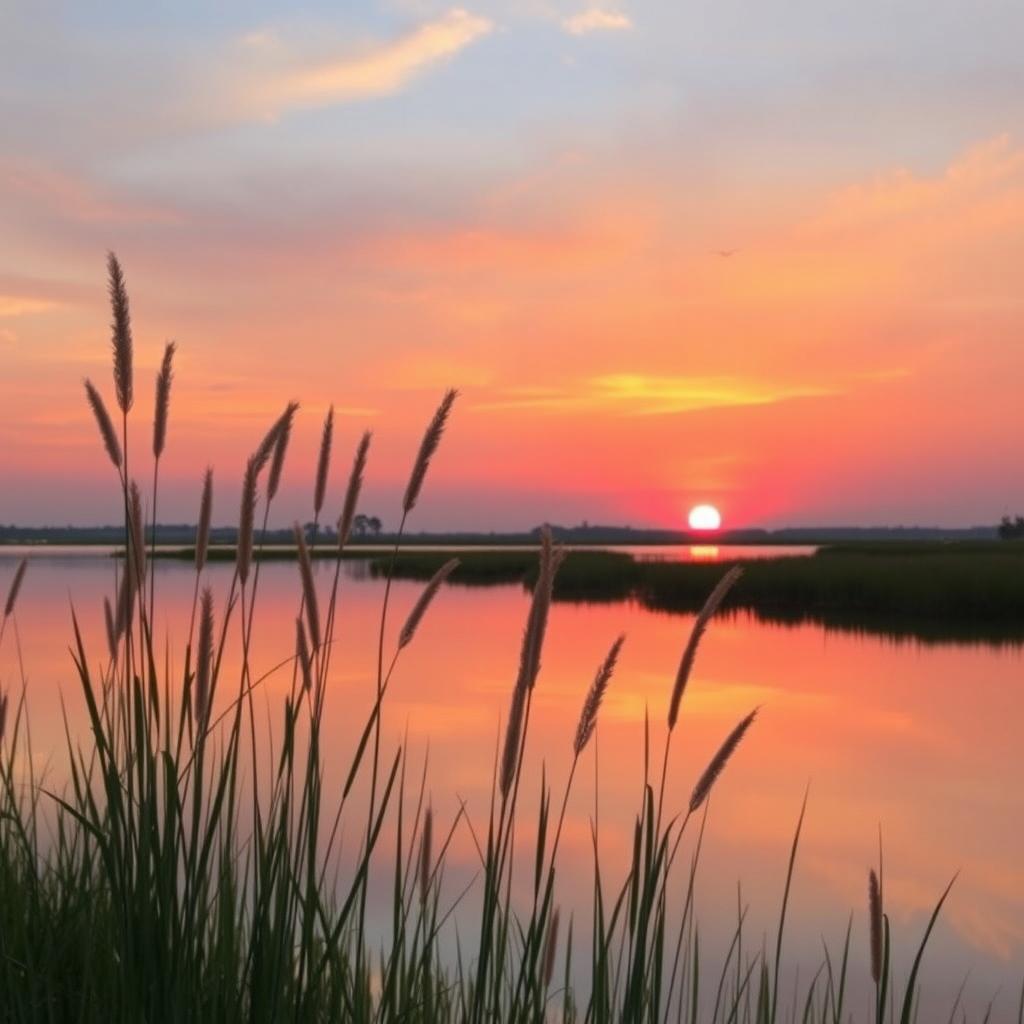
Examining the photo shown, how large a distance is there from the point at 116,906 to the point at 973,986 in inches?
280

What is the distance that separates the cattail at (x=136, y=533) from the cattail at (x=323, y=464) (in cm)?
38

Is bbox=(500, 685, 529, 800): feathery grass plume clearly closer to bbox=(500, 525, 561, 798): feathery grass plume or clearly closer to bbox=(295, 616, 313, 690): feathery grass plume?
bbox=(500, 525, 561, 798): feathery grass plume

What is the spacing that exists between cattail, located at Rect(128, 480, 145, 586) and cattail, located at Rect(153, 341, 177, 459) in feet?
0.33

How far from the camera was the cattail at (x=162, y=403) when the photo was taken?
252 centimetres

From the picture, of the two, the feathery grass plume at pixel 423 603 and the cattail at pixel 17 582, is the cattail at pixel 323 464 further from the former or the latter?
the cattail at pixel 17 582

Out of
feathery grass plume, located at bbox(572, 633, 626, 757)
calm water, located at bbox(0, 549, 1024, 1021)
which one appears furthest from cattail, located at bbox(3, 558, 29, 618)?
feathery grass plume, located at bbox(572, 633, 626, 757)

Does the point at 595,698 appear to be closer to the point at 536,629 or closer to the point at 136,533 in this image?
the point at 536,629

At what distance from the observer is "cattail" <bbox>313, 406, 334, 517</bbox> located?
265 centimetres

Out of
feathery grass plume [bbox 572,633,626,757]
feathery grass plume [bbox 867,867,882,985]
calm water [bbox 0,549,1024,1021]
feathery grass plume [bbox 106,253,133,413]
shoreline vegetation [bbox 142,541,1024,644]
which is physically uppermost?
feathery grass plume [bbox 106,253,133,413]

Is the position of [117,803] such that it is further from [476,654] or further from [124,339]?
[476,654]

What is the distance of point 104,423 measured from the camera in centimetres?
257

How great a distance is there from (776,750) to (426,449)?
1393cm

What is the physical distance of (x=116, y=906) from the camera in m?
2.38

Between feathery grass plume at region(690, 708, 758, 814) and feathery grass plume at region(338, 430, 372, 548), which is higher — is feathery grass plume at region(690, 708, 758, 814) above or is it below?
below
